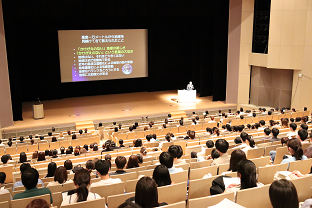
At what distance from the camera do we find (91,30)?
1678 cm

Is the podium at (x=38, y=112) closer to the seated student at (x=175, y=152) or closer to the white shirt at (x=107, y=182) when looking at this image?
the seated student at (x=175, y=152)

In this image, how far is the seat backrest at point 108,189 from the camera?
3938 millimetres

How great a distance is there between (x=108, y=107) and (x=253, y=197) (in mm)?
12714

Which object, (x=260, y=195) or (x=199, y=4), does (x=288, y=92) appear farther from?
(x=260, y=195)

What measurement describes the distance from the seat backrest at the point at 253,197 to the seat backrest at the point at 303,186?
446mm

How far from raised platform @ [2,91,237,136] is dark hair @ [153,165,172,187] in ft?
32.8

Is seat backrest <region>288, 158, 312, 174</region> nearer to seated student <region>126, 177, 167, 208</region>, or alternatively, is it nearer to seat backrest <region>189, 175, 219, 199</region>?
seat backrest <region>189, 175, 219, 199</region>

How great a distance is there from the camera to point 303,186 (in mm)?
3570

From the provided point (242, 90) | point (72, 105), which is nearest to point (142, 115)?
point (72, 105)

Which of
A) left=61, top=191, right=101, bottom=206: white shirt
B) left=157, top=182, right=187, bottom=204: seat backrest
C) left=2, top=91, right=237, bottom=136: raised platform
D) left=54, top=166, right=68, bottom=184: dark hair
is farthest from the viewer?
left=2, top=91, right=237, bottom=136: raised platform

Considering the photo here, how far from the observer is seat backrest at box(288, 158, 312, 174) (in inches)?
174

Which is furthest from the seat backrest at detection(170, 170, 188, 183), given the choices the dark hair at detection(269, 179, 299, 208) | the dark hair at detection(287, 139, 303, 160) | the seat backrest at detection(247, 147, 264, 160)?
the seat backrest at detection(247, 147, 264, 160)

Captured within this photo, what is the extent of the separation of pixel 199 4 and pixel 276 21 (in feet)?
12.0

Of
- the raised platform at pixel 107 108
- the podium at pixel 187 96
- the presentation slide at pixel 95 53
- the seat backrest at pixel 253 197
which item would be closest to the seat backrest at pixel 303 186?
the seat backrest at pixel 253 197
